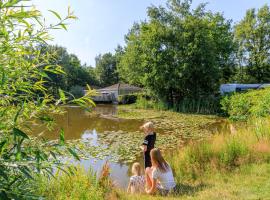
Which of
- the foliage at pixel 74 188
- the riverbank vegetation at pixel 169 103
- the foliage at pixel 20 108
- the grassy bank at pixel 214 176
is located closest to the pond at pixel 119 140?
the riverbank vegetation at pixel 169 103

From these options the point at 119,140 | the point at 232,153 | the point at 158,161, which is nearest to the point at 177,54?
the point at 119,140

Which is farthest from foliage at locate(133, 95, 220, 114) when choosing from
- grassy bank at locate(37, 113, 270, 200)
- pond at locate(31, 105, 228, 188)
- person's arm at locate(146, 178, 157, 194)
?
person's arm at locate(146, 178, 157, 194)

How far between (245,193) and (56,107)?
3868mm

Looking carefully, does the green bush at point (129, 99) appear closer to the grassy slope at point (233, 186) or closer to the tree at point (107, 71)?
the tree at point (107, 71)

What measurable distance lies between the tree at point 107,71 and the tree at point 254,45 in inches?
938

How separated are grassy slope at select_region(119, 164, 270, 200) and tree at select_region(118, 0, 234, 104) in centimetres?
1789

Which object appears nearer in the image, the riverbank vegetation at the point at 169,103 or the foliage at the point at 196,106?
the riverbank vegetation at the point at 169,103

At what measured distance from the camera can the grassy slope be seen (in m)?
4.70

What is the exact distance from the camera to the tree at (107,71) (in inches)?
2145

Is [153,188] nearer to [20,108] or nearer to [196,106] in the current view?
[20,108]

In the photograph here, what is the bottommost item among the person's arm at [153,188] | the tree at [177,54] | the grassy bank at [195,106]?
the person's arm at [153,188]

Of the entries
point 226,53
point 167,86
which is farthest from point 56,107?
point 226,53

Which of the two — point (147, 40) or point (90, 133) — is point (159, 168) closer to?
point (90, 133)

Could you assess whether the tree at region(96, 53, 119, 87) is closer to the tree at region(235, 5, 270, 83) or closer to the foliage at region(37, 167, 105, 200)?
the tree at region(235, 5, 270, 83)
